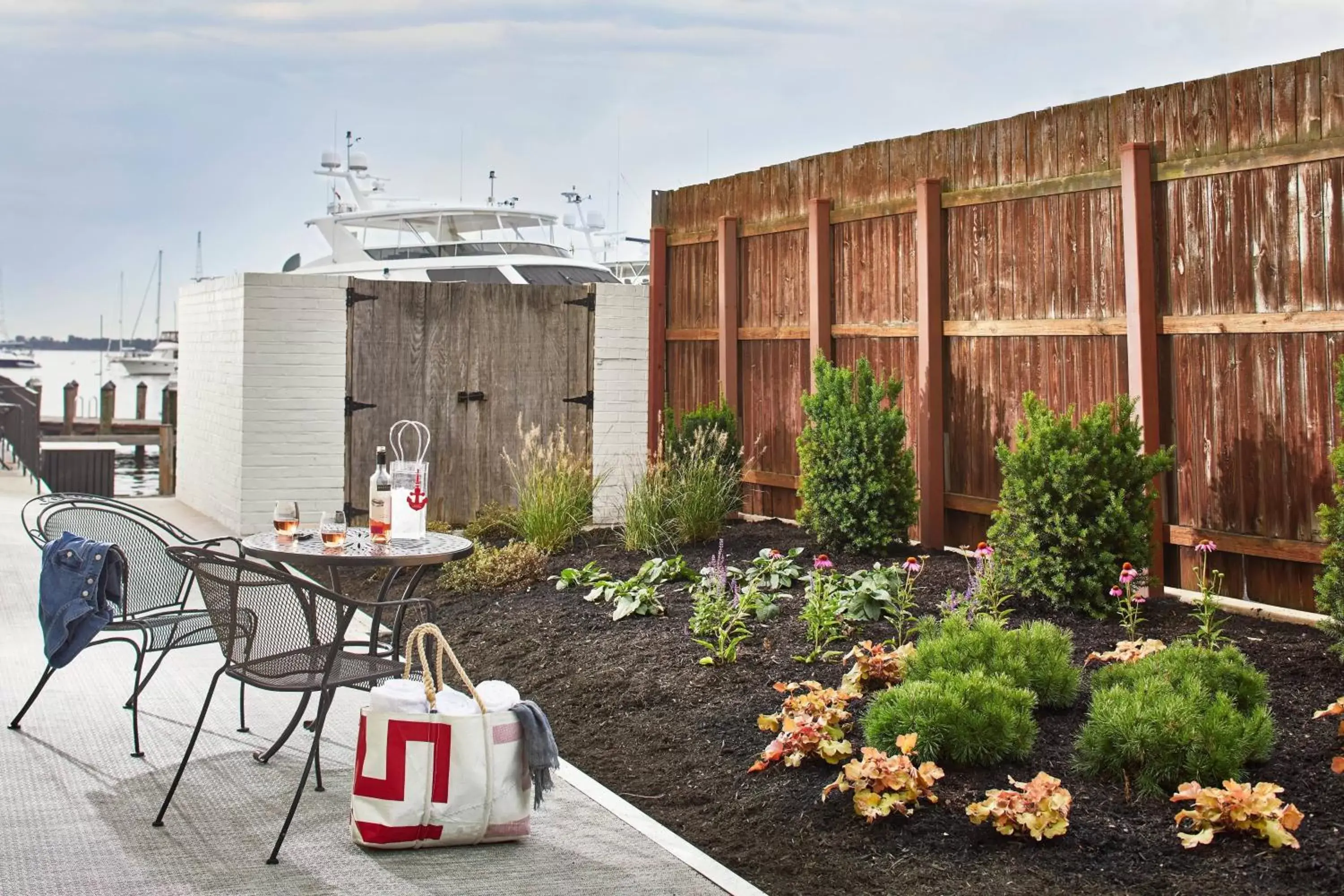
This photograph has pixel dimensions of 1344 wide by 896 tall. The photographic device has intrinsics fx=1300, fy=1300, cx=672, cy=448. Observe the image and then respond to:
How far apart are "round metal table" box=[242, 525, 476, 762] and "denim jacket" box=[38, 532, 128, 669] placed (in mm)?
527

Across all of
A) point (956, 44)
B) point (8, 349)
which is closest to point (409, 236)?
point (956, 44)

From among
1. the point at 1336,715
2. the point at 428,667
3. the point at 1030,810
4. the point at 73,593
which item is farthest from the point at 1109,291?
the point at 73,593

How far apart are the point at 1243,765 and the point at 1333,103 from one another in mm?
3391

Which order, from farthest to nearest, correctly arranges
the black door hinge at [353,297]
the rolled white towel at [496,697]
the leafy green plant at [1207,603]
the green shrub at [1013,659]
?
the black door hinge at [353,297]
the leafy green plant at [1207,603]
the green shrub at [1013,659]
the rolled white towel at [496,697]

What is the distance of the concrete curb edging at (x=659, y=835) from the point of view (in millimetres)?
3699

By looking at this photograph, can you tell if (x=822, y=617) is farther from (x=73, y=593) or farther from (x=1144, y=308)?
(x=73, y=593)

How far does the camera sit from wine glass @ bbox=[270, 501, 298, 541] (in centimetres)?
484

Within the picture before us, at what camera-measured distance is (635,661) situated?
5.94 metres

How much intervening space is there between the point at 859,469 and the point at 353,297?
189 inches

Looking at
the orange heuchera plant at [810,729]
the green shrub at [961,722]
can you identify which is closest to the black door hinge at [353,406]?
the orange heuchera plant at [810,729]

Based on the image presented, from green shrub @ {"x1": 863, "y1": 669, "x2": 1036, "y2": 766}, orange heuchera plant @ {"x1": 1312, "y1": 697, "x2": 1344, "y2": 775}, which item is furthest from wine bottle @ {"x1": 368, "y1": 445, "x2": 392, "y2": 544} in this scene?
orange heuchera plant @ {"x1": 1312, "y1": 697, "x2": 1344, "y2": 775}

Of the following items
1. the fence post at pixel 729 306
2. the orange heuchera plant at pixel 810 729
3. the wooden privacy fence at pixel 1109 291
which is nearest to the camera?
the orange heuchera plant at pixel 810 729

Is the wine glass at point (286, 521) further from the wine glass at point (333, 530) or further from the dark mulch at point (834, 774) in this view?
the dark mulch at point (834, 774)

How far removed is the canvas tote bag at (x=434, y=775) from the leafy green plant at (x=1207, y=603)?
2774 millimetres
